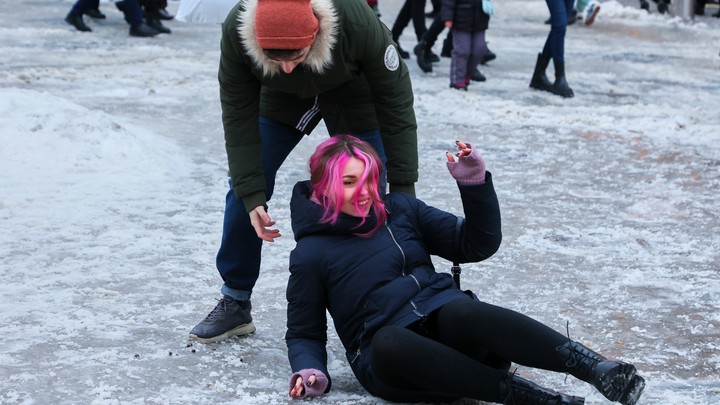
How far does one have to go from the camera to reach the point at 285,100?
3910 millimetres

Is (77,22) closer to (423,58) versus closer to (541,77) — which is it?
(423,58)

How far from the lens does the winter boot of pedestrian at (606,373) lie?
3.21m

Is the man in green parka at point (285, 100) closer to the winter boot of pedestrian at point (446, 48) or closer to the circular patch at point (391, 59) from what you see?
the circular patch at point (391, 59)

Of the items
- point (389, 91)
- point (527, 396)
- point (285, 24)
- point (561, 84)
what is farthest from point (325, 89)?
point (561, 84)

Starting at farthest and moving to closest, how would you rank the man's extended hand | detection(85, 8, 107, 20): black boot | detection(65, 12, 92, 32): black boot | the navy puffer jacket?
1. detection(85, 8, 107, 20): black boot
2. detection(65, 12, 92, 32): black boot
3. the man's extended hand
4. the navy puffer jacket

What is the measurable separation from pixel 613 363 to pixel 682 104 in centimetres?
680

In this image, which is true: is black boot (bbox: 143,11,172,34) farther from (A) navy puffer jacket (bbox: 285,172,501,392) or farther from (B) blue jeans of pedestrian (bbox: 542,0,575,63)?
(A) navy puffer jacket (bbox: 285,172,501,392)

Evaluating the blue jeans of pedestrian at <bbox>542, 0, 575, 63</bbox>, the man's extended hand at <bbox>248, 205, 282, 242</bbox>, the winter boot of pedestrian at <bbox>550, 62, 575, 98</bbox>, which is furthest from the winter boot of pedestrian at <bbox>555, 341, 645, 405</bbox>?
the winter boot of pedestrian at <bbox>550, 62, 575, 98</bbox>

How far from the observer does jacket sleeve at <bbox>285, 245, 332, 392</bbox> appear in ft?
11.8

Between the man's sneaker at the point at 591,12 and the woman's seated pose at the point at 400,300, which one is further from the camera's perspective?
the man's sneaker at the point at 591,12

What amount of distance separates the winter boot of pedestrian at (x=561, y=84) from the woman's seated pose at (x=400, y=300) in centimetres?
640

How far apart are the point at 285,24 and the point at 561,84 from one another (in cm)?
694

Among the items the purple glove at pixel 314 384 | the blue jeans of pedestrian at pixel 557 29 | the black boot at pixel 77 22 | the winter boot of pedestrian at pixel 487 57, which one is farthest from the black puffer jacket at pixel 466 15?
the purple glove at pixel 314 384

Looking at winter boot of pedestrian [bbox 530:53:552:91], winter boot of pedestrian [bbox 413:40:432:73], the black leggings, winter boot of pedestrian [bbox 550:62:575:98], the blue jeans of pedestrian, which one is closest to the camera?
the black leggings
